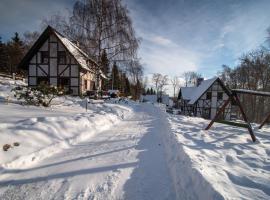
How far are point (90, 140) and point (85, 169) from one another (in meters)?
2.08

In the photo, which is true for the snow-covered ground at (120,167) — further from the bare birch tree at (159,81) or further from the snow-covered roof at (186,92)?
the bare birch tree at (159,81)

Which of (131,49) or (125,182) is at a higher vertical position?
(131,49)

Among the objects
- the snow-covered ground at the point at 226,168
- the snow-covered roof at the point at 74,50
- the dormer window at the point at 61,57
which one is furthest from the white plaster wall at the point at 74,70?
the snow-covered ground at the point at 226,168

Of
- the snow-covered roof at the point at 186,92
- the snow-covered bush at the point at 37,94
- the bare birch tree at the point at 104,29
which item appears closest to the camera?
the snow-covered bush at the point at 37,94

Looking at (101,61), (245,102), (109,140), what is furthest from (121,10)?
(245,102)

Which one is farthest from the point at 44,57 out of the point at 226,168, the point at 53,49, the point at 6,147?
the point at 226,168

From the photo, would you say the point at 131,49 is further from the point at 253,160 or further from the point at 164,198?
the point at 164,198

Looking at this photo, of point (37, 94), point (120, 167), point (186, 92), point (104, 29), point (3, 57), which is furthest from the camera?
point (3, 57)

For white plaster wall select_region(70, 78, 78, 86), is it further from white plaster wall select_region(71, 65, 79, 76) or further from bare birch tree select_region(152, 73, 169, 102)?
bare birch tree select_region(152, 73, 169, 102)

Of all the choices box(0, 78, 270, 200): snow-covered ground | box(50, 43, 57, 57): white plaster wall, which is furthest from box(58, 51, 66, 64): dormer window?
box(0, 78, 270, 200): snow-covered ground

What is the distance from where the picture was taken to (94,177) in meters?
3.30

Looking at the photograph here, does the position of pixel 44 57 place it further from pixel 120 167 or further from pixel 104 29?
pixel 120 167

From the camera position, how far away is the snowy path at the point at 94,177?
110 inches

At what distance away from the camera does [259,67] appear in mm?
31094
